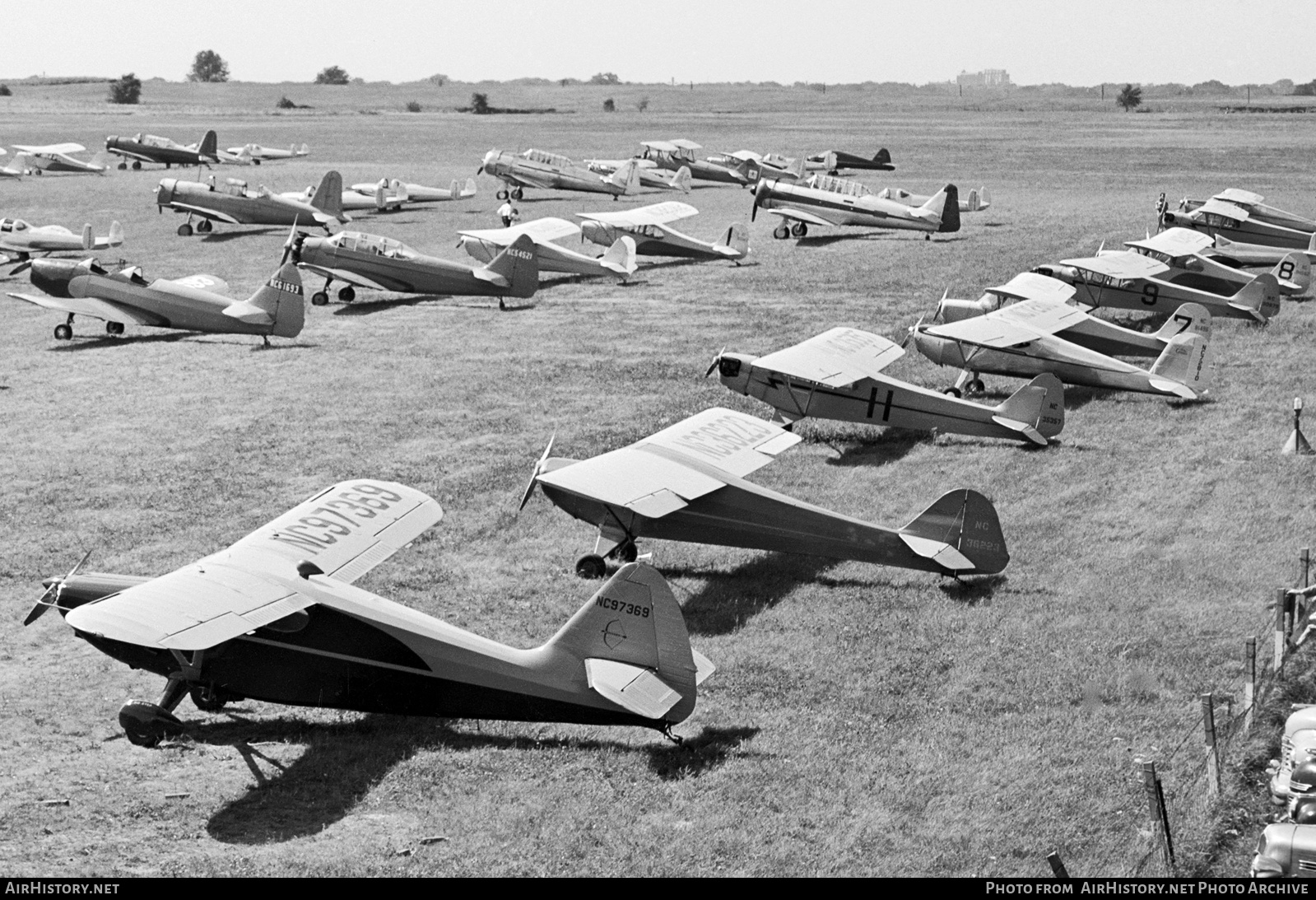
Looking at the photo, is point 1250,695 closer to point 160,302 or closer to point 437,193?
point 160,302

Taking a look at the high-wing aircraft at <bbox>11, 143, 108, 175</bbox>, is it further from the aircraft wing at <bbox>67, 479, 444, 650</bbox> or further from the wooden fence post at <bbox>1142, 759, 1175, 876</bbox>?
the wooden fence post at <bbox>1142, 759, 1175, 876</bbox>

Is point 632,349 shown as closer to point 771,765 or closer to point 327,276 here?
point 327,276

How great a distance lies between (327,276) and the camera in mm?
31203

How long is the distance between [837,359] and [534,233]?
17.8 meters

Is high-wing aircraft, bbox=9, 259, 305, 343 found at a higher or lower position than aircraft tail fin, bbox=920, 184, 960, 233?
lower

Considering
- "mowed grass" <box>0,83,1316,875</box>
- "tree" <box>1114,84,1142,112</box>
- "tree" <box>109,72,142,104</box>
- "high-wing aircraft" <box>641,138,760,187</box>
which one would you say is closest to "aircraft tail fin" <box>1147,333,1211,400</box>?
"mowed grass" <box>0,83,1316,875</box>

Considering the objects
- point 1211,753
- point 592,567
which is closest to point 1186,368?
point 592,567

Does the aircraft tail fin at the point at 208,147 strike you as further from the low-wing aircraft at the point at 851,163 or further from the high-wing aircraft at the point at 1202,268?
the high-wing aircraft at the point at 1202,268

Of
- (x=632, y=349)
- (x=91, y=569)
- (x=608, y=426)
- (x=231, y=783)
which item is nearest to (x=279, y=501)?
(x=91, y=569)

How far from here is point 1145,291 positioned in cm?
2817

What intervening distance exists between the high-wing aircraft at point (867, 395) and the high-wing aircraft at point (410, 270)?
11.7 m

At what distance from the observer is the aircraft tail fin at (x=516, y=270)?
30594 millimetres

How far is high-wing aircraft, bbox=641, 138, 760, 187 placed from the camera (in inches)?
2239

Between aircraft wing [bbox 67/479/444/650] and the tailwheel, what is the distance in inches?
90.0
